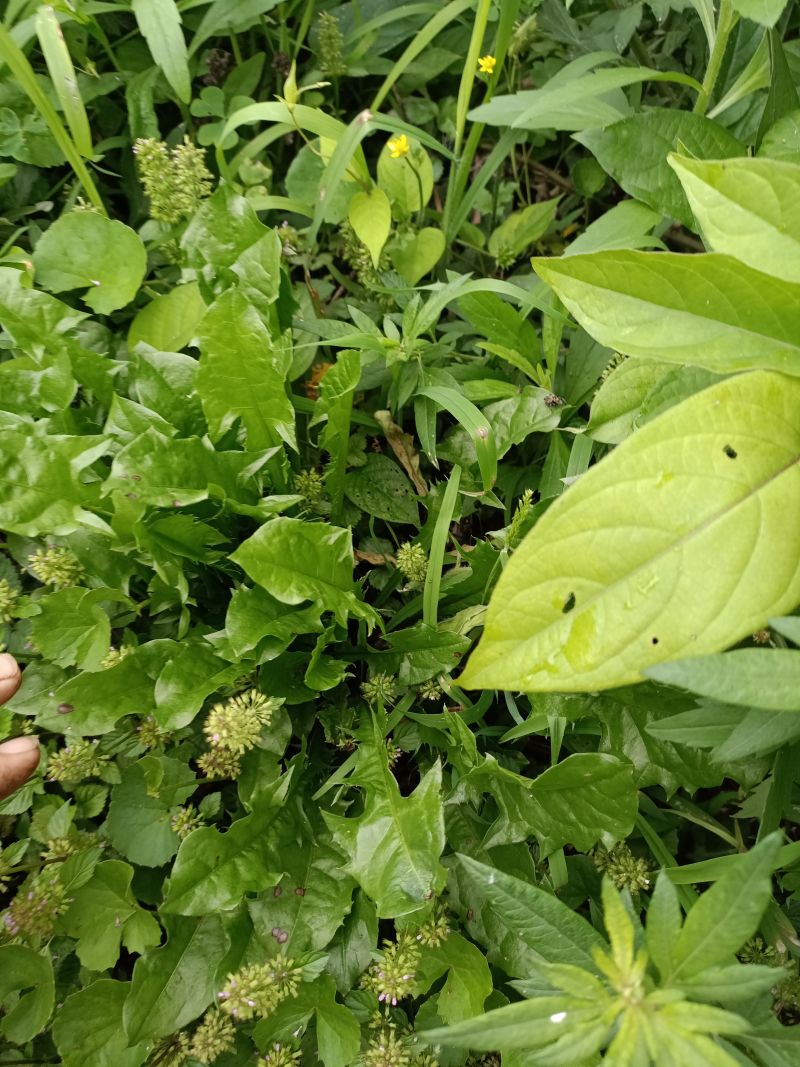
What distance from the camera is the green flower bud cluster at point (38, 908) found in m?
1.22

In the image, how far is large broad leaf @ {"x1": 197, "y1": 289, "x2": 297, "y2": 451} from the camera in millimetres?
1333

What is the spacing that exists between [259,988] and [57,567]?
2.58ft

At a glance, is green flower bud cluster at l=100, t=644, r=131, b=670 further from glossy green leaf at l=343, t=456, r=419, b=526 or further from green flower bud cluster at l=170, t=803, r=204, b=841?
glossy green leaf at l=343, t=456, r=419, b=526

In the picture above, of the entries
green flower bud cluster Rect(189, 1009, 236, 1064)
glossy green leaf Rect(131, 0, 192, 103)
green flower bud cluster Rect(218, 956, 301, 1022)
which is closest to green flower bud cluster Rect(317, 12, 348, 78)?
glossy green leaf Rect(131, 0, 192, 103)

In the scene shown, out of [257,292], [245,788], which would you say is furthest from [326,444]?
[245,788]

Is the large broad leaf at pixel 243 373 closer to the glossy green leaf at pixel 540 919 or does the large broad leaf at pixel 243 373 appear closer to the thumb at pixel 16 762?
the thumb at pixel 16 762

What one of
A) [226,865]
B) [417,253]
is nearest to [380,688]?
[226,865]

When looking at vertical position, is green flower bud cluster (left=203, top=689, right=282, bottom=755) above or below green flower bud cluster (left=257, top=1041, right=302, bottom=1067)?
above

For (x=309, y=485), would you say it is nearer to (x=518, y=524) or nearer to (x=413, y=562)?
(x=413, y=562)

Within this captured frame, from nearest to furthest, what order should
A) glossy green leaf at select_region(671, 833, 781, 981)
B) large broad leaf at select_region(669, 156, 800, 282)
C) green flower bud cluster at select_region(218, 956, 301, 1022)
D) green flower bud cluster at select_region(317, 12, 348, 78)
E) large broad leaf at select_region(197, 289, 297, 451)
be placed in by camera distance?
glossy green leaf at select_region(671, 833, 781, 981) → large broad leaf at select_region(669, 156, 800, 282) → green flower bud cluster at select_region(218, 956, 301, 1022) → large broad leaf at select_region(197, 289, 297, 451) → green flower bud cluster at select_region(317, 12, 348, 78)

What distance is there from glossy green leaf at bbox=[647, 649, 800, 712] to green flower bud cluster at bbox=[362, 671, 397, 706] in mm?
727

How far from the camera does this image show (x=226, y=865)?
1221 millimetres

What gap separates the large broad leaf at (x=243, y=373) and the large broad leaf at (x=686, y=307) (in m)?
0.60

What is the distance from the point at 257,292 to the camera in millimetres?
1441
